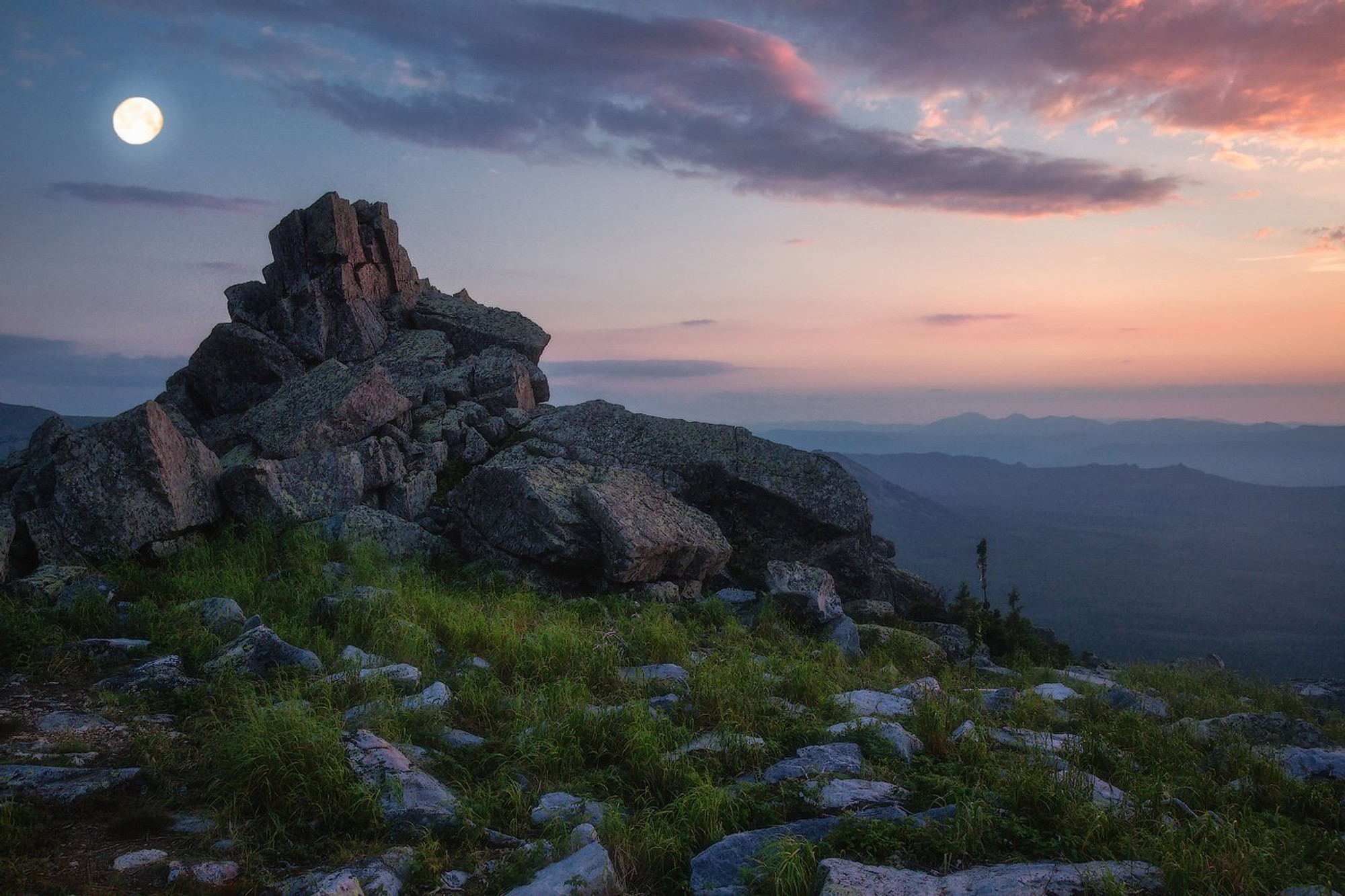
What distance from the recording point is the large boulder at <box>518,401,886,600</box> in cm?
1953

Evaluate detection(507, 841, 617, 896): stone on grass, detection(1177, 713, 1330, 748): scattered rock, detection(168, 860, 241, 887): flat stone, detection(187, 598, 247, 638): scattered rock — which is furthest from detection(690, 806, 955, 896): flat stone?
detection(187, 598, 247, 638): scattered rock

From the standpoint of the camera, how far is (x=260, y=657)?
9.55 m

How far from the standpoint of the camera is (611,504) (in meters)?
15.9

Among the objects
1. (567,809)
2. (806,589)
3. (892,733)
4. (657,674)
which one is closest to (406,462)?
(806,589)

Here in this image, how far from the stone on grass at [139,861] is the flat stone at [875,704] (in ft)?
24.2

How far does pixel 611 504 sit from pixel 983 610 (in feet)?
38.7

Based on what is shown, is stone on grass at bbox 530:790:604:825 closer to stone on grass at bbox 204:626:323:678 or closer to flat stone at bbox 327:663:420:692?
flat stone at bbox 327:663:420:692

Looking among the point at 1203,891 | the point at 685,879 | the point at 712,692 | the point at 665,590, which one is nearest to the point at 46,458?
the point at 665,590

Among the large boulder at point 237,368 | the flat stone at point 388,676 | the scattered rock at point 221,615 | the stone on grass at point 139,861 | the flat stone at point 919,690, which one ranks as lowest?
the flat stone at point 919,690

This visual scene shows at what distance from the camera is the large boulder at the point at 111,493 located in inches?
531

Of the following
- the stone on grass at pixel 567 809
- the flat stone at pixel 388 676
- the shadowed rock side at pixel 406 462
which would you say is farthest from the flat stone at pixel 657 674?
the shadowed rock side at pixel 406 462

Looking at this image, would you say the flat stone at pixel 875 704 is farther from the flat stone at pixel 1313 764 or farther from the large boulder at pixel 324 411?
the large boulder at pixel 324 411

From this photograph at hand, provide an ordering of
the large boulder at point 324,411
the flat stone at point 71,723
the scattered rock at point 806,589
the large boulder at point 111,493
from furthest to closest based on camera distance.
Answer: the large boulder at point 324,411
the scattered rock at point 806,589
the large boulder at point 111,493
the flat stone at point 71,723

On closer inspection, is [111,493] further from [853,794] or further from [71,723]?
[853,794]
